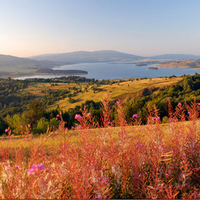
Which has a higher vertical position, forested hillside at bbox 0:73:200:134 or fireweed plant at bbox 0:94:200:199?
fireweed plant at bbox 0:94:200:199

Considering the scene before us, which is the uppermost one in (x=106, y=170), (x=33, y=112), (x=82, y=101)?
(x=106, y=170)

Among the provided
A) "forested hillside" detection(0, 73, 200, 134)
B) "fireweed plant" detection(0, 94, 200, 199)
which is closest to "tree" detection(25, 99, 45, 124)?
"forested hillside" detection(0, 73, 200, 134)

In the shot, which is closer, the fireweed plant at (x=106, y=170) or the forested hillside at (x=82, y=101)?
the fireweed plant at (x=106, y=170)

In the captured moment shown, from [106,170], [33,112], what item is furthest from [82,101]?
[106,170]

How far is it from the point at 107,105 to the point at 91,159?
1.04 meters

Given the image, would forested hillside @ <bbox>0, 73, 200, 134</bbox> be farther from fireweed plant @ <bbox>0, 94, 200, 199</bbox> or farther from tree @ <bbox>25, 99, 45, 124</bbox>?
fireweed plant @ <bbox>0, 94, 200, 199</bbox>

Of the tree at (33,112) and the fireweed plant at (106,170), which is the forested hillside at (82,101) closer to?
the tree at (33,112)

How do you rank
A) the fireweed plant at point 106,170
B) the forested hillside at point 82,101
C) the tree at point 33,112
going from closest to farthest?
1. the fireweed plant at point 106,170
2. the tree at point 33,112
3. the forested hillside at point 82,101

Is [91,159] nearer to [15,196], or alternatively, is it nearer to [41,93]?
[15,196]

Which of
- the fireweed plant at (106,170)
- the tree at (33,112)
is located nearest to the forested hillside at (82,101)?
the tree at (33,112)

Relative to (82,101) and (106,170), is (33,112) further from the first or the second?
(82,101)

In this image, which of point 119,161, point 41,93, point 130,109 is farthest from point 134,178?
point 41,93

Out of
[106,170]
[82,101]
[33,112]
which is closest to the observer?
[106,170]

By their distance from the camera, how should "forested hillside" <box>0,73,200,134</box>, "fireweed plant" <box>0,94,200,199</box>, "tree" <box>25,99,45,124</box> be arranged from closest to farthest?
"fireweed plant" <box>0,94,200,199</box> → "tree" <box>25,99,45,124</box> → "forested hillside" <box>0,73,200,134</box>
